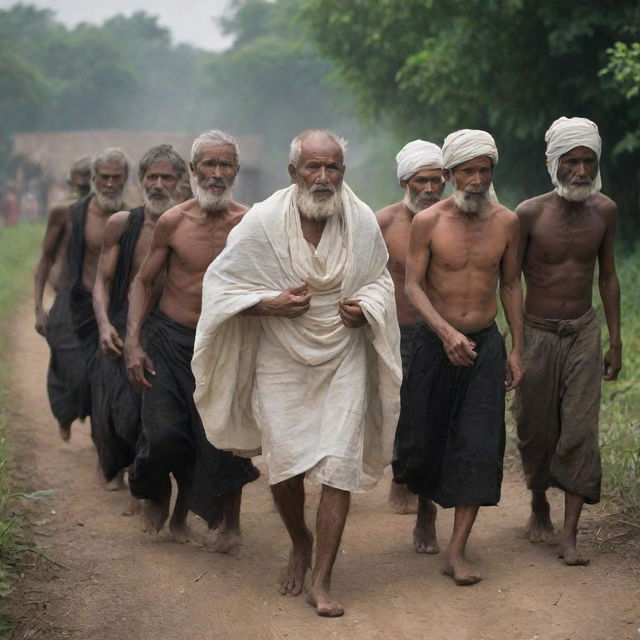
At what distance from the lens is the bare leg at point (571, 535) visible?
18.8ft

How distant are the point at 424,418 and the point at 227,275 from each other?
4.13ft

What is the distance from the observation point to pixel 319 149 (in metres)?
5.32

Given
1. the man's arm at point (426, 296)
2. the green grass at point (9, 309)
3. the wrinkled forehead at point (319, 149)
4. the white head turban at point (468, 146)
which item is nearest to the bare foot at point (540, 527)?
the man's arm at point (426, 296)

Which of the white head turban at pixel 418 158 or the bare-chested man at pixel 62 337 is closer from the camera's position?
the white head turban at pixel 418 158

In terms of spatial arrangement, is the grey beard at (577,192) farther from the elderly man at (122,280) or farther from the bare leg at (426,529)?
the elderly man at (122,280)

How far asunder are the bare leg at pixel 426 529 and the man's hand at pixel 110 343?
180cm

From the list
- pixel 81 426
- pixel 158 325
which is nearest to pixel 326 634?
pixel 158 325

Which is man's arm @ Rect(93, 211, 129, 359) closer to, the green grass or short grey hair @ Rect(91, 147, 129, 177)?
short grey hair @ Rect(91, 147, 129, 177)

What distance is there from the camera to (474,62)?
46.2ft

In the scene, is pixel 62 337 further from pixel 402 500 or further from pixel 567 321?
pixel 567 321

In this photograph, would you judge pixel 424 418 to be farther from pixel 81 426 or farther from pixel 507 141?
pixel 507 141

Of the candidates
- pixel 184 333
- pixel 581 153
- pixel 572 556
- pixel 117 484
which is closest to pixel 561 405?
pixel 572 556

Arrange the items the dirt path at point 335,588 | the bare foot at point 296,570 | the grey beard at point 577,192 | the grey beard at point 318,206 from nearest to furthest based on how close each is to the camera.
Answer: the dirt path at point 335,588, the grey beard at point 318,206, the bare foot at point 296,570, the grey beard at point 577,192

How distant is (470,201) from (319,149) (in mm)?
829
